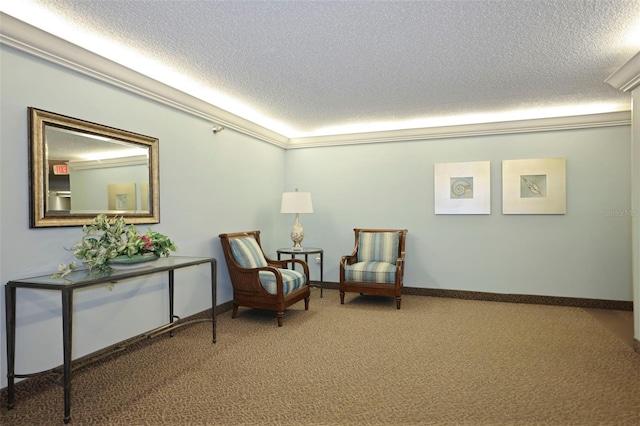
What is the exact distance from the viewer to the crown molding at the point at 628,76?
3.11m

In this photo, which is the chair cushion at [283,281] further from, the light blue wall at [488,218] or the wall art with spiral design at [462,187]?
the wall art with spiral design at [462,187]

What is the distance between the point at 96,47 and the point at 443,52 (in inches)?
108

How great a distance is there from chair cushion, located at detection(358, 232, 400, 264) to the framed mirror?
112 inches

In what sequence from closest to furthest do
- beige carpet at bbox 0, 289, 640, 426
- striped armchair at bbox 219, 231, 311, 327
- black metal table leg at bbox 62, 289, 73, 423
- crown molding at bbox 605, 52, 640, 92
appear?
black metal table leg at bbox 62, 289, 73, 423
beige carpet at bbox 0, 289, 640, 426
crown molding at bbox 605, 52, 640, 92
striped armchair at bbox 219, 231, 311, 327

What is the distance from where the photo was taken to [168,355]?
3.29m

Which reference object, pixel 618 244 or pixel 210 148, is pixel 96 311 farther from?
pixel 618 244

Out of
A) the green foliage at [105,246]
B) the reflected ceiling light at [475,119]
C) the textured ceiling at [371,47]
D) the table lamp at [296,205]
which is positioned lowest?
the green foliage at [105,246]

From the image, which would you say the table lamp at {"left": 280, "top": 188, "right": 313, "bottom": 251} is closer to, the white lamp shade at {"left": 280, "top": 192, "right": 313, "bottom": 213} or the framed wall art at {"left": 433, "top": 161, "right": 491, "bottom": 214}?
the white lamp shade at {"left": 280, "top": 192, "right": 313, "bottom": 213}

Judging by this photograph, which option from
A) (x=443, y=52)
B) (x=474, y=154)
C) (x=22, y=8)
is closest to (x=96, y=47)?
(x=22, y=8)

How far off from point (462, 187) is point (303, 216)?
2.40 meters

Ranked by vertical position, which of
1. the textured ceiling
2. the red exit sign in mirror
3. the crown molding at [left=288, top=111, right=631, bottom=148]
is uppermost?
the textured ceiling

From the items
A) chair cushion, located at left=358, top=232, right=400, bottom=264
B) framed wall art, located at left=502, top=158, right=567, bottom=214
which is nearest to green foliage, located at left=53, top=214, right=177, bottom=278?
chair cushion, located at left=358, top=232, right=400, bottom=264

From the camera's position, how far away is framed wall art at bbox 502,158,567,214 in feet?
16.3

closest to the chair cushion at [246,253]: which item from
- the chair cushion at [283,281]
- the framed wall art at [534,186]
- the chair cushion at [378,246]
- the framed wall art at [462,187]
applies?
the chair cushion at [283,281]
